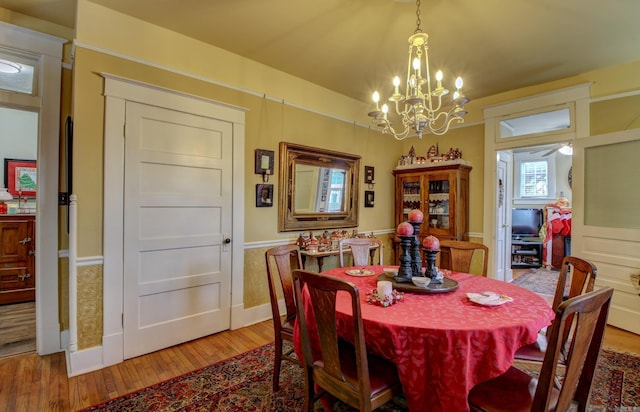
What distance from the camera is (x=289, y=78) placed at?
3.59 meters

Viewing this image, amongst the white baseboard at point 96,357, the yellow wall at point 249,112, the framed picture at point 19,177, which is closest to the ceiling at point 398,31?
the yellow wall at point 249,112

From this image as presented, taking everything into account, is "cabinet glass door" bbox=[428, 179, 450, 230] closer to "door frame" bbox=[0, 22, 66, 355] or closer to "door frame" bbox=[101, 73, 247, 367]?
"door frame" bbox=[101, 73, 247, 367]

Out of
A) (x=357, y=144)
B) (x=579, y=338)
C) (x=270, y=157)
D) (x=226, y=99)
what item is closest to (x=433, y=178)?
(x=357, y=144)

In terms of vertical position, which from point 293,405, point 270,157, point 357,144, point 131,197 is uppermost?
point 357,144

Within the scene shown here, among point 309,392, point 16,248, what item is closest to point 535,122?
point 309,392

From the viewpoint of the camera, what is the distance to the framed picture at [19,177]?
4.34 m

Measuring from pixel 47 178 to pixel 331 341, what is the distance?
2.75m

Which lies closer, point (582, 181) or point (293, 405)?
point (293, 405)

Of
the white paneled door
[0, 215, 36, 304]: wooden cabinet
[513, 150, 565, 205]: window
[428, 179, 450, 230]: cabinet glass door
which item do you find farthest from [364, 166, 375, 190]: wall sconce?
[513, 150, 565, 205]: window

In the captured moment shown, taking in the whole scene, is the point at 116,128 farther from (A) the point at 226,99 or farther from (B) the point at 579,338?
(B) the point at 579,338

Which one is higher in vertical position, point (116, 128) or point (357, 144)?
point (357, 144)

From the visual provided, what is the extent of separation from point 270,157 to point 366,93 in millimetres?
1727

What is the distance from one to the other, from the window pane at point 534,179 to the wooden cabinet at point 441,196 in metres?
4.01

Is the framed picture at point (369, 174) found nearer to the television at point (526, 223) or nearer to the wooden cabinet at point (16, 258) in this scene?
the television at point (526, 223)
